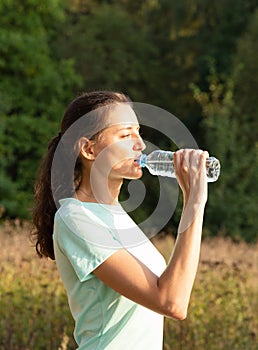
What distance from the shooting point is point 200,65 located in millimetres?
25875

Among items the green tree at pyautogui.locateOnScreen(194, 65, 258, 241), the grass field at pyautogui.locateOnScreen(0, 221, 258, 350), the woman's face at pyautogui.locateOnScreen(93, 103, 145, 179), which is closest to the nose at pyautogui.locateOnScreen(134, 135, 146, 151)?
the woman's face at pyautogui.locateOnScreen(93, 103, 145, 179)

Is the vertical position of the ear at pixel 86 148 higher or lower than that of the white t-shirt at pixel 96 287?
higher

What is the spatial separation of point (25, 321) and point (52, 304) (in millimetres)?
196

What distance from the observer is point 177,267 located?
84.0 inches

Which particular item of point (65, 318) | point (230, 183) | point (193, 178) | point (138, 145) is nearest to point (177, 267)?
point (193, 178)

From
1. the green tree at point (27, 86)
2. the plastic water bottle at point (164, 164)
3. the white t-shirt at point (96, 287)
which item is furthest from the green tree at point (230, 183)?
the white t-shirt at point (96, 287)

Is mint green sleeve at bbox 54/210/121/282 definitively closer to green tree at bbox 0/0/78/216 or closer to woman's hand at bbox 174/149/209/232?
Result: woman's hand at bbox 174/149/209/232

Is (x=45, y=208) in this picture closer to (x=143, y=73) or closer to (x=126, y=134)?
(x=126, y=134)

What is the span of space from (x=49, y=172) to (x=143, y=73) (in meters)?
24.1

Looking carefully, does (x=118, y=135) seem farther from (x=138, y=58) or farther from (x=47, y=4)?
(x=138, y=58)

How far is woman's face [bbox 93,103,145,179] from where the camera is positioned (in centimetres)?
236

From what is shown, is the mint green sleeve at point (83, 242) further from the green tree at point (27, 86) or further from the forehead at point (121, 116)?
the green tree at point (27, 86)

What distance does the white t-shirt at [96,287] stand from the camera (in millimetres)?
2234

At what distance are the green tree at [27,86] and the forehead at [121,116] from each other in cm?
1859
